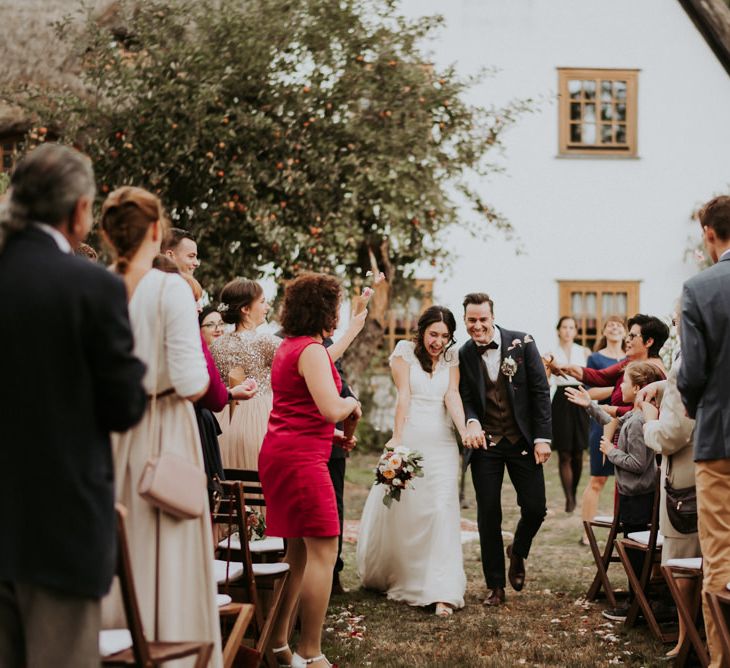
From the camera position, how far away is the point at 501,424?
8133mm

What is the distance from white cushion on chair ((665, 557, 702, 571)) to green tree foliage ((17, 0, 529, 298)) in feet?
26.1

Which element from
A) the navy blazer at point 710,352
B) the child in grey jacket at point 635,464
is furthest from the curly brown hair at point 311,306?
the child in grey jacket at point 635,464

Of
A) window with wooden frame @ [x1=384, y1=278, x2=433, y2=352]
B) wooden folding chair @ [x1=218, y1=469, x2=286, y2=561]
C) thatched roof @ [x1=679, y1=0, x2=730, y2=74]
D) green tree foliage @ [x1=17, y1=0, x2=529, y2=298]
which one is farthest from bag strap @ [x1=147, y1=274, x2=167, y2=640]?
thatched roof @ [x1=679, y1=0, x2=730, y2=74]

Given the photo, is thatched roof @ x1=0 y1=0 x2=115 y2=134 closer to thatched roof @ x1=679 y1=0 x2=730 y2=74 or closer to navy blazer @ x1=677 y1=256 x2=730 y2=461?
thatched roof @ x1=679 y1=0 x2=730 y2=74

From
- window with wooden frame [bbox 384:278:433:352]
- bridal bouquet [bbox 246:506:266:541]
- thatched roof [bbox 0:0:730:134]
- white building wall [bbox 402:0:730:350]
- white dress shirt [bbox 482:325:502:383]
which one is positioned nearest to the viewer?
bridal bouquet [bbox 246:506:266:541]

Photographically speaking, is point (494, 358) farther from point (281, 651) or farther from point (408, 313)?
point (408, 313)

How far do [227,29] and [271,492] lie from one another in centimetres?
873

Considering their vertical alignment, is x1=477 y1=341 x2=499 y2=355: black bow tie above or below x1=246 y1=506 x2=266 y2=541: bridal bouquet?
above

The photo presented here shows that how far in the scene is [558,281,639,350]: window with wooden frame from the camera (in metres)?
20.0

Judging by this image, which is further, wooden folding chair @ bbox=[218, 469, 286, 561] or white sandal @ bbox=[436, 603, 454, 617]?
white sandal @ bbox=[436, 603, 454, 617]

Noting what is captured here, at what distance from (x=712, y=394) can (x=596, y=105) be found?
15589 millimetres

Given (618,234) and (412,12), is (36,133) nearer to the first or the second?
(412,12)

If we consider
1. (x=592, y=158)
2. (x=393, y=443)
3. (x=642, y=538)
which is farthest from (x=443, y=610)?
(x=592, y=158)

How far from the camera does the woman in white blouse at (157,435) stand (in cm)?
413
